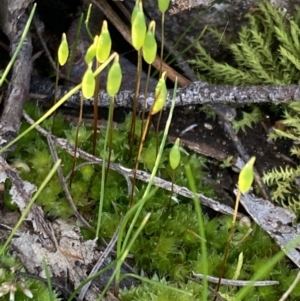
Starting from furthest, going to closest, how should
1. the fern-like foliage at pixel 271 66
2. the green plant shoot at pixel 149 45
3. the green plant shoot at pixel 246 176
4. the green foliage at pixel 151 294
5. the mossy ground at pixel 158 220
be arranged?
the fern-like foliage at pixel 271 66
the mossy ground at pixel 158 220
the green foliage at pixel 151 294
the green plant shoot at pixel 149 45
the green plant shoot at pixel 246 176

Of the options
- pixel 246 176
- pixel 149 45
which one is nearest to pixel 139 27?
pixel 149 45

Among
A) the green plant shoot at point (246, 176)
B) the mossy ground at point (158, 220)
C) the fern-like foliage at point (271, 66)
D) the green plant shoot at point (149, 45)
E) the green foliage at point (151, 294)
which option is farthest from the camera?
the fern-like foliage at point (271, 66)

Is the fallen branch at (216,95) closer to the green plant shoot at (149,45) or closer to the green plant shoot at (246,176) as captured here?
the green plant shoot at (149,45)

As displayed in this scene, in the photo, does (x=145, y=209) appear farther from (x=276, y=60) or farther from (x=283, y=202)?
(x=276, y=60)

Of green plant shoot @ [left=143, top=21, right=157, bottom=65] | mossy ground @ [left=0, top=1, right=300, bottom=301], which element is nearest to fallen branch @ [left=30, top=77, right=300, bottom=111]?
mossy ground @ [left=0, top=1, right=300, bottom=301]

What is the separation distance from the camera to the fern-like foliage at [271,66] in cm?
157

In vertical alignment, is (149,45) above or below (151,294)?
above

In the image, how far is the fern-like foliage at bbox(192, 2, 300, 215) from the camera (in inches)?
62.0

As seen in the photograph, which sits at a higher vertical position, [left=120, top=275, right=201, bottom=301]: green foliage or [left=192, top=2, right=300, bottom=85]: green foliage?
[left=192, top=2, right=300, bottom=85]: green foliage

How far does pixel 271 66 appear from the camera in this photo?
169 centimetres

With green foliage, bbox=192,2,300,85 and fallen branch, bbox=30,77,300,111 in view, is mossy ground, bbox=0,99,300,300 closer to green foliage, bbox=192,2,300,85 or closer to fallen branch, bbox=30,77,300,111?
fallen branch, bbox=30,77,300,111

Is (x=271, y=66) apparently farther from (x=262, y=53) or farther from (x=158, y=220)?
(x=158, y=220)

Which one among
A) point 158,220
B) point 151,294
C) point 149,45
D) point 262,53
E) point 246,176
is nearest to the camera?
point 246,176

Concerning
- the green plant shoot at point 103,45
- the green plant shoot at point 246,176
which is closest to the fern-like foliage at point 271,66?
the green plant shoot at point 246,176
